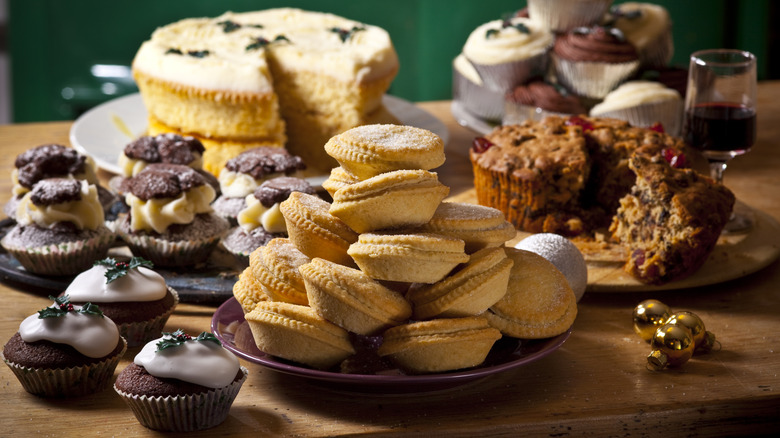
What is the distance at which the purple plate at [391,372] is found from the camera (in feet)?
4.88

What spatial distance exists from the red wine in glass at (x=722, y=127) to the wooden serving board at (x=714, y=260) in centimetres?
21

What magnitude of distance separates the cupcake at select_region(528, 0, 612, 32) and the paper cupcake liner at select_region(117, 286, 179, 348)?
1.88m

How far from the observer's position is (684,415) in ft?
5.16

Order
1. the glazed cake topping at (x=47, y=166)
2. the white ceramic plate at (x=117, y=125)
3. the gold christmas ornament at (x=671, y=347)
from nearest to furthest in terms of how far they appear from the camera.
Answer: the gold christmas ornament at (x=671, y=347)
the glazed cake topping at (x=47, y=166)
the white ceramic plate at (x=117, y=125)

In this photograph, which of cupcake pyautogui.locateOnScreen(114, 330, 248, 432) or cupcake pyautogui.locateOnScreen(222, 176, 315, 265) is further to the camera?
cupcake pyautogui.locateOnScreen(222, 176, 315, 265)

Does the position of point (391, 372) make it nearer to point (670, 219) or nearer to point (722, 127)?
point (670, 219)

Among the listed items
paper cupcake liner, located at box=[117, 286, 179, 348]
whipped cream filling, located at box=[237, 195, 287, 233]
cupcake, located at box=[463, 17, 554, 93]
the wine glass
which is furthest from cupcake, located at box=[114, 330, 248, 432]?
cupcake, located at box=[463, 17, 554, 93]

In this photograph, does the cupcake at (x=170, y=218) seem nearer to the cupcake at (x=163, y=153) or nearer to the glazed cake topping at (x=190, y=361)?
the cupcake at (x=163, y=153)

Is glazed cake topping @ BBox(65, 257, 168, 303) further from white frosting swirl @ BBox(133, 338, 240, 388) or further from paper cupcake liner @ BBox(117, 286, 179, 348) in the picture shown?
white frosting swirl @ BBox(133, 338, 240, 388)

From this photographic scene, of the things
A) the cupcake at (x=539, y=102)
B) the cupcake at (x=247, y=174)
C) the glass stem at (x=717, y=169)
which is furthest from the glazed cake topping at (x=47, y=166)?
the glass stem at (x=717, y=169)

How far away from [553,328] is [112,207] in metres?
1.29

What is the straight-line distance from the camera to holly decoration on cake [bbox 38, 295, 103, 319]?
61.5 inches

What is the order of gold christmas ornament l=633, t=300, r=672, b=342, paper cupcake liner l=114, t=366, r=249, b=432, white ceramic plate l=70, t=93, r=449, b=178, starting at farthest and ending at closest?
white ceramic plate l=70, t=93, r=449, b=178 → gold christmas ornament l=633, t=300, r=672, b=342 → paper cupcake liner l=114, t=366, r=249, b=432

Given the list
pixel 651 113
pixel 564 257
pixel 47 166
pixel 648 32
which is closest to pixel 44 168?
pixel 47 166
